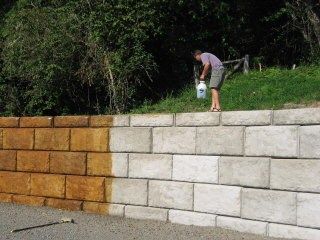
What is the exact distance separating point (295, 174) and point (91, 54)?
9276 millimetres

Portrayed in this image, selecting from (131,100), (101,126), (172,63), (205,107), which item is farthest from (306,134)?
(172,63)

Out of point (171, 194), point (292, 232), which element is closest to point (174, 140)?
point (171, 194)

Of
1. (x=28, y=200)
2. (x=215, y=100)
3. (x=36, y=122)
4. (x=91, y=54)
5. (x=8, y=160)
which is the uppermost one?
(x=91, y=54)

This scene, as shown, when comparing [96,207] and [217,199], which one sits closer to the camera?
[217,199]

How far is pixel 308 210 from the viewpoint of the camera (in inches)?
246

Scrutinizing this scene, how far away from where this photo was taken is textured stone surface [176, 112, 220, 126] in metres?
7.26

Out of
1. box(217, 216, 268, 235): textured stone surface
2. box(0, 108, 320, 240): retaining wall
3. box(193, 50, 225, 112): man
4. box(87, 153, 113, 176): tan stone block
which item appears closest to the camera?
box(0, 108, 320, 240): retaining wall

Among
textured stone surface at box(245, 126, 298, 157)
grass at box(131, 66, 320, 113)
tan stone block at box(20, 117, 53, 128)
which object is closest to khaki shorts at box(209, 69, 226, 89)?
grass at box(131, 66, 320, 113)

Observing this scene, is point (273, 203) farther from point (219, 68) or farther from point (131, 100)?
point (131, 100)

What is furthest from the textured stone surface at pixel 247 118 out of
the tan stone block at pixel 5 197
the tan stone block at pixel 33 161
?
the tan stone block at pixel 5 197

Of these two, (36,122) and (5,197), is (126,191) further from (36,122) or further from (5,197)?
(5,197)

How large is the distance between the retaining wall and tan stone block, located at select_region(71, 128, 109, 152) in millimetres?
17

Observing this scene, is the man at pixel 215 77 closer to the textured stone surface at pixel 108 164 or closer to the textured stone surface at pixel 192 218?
the textured stone surface at pixel 108 164

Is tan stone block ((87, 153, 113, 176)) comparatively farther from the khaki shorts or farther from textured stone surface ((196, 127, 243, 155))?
the khaki shorts
